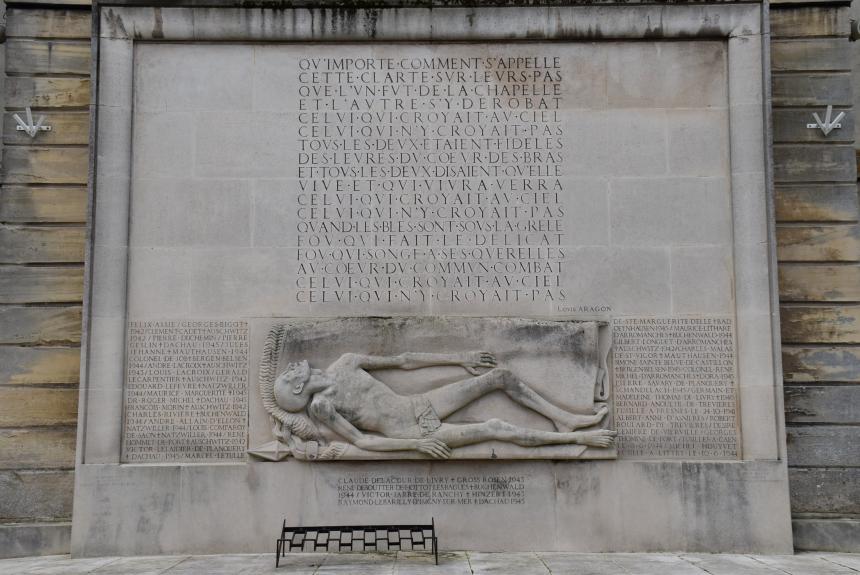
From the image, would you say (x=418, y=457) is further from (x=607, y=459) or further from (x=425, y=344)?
(x=607, y=459)

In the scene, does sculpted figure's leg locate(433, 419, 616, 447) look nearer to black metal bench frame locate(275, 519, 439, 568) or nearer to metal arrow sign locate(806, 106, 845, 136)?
black metal bench frame locate(275, 519, 439, 568)

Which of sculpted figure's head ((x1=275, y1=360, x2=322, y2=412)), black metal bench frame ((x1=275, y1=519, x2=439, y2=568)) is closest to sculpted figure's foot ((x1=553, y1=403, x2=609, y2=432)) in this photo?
black metal bench frame ((x1=275, y1=519, x2=439, y2=568))

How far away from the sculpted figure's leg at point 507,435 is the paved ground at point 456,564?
154cm

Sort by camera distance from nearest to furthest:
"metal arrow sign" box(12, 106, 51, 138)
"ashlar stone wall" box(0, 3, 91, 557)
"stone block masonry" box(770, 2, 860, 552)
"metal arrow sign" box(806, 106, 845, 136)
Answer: "ashlar stone wall" box(0, 3, 91, 557) < "stone block masonry" box(770, 2, 860, 552) < "metal arrow sign" box(12, 106, 51, 138) < "metal arrow sign" box(806, 106, 845, 136)

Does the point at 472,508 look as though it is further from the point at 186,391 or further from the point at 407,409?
the point at 186,391

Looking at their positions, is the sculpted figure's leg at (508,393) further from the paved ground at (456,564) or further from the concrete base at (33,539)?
the concrete base at (33,539)

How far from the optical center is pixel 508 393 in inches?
490

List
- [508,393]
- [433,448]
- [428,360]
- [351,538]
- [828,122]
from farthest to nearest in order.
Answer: [828,122], [428,360], [508,393], [433,448], [351,538]

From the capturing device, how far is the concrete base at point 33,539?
12.7 m

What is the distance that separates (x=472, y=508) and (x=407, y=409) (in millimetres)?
1688

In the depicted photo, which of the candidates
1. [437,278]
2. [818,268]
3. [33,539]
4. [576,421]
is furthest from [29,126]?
[818,268]

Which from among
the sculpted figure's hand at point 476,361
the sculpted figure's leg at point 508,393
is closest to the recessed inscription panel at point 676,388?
the sculpted figure's leg at point 508,393

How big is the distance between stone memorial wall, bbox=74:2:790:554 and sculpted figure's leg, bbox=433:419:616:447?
0.13 feet

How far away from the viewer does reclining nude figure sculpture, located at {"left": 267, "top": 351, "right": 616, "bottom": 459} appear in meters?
12.3
